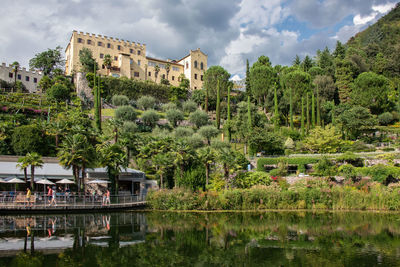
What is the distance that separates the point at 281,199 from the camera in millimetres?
27797

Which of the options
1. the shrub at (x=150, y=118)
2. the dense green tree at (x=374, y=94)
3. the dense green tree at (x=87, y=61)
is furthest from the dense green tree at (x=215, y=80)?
the dense green tree at (x=374, y=94)

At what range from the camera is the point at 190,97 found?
247 feet

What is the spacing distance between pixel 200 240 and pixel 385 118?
48940 mm

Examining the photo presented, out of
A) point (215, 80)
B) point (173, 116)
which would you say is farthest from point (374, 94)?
point (173, 116)

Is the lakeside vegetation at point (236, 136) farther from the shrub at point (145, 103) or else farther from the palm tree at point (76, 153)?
the shrub at point (145, 103)

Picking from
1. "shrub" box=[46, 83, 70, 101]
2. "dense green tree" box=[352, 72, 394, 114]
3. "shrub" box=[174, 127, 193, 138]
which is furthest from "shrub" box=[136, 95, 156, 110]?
"dense green tree" box=[352, 72, 394, 114]

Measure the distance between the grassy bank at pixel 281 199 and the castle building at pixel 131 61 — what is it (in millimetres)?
49155

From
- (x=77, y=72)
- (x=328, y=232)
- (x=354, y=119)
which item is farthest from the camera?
(x=77, y=72)

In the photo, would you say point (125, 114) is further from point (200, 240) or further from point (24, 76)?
point (200, 240)

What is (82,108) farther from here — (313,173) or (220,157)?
(313,173)

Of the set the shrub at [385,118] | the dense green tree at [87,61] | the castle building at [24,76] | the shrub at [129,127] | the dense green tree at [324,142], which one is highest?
the dense green tree at [87,61]

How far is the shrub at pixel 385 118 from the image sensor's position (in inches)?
2114

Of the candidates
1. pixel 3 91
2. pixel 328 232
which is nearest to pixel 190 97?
pixel 3 91

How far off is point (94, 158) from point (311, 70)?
185 ft
